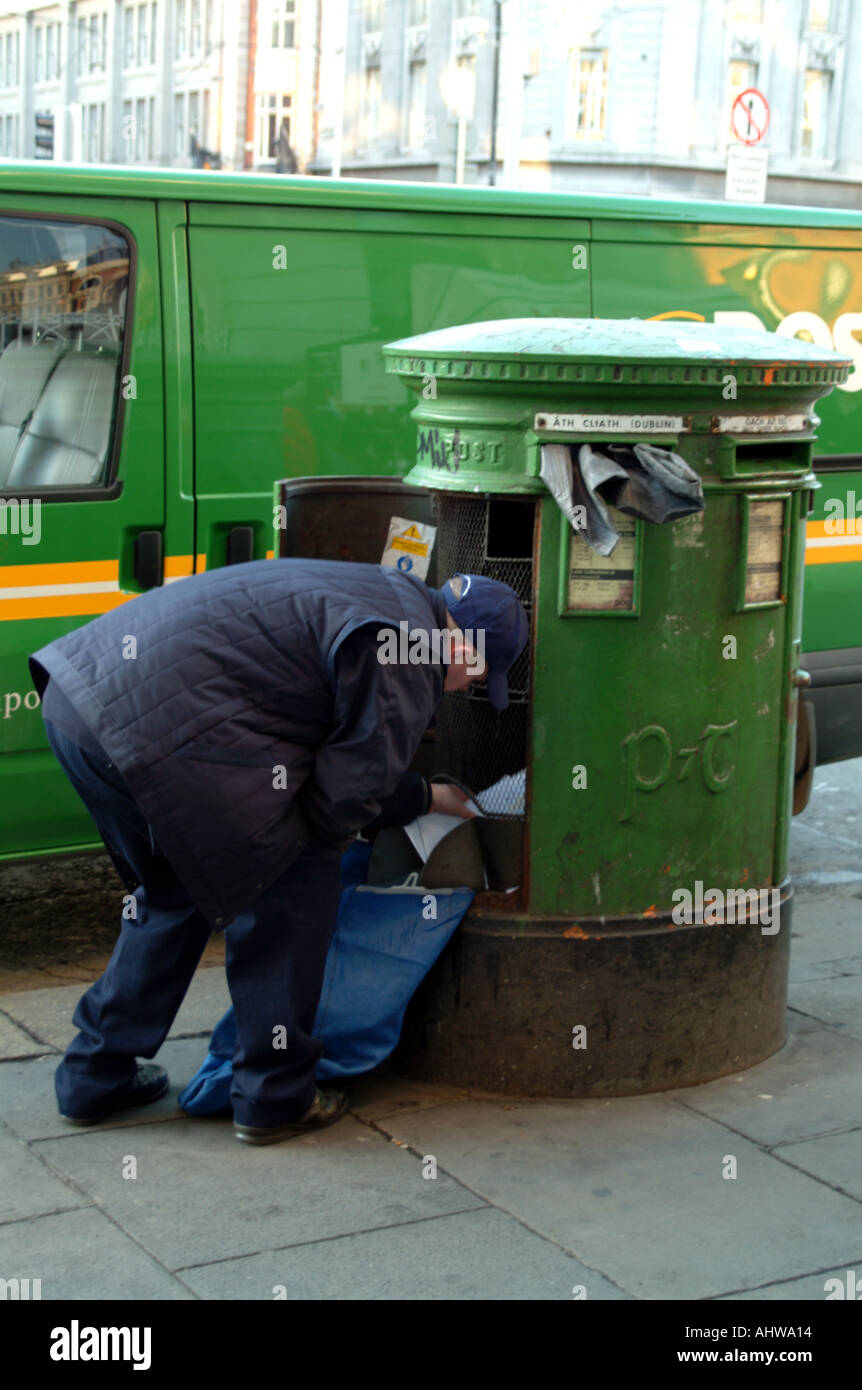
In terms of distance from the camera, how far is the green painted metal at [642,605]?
3.80 m

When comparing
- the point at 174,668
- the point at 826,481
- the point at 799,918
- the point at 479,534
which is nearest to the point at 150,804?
the point at 174,668

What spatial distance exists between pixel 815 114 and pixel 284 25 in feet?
73.9

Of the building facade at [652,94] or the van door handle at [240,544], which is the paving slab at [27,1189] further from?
the building facade at [652,94]

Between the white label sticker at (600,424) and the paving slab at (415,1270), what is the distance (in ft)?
5.70

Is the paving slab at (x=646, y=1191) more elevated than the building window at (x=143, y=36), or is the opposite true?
the building window at (x=143, y=36)

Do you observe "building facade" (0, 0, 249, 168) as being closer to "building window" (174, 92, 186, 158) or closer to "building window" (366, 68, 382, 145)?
"building window" (174, 92, 186, 158)

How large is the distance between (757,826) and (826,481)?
7.44ft

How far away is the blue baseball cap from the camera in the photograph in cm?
366

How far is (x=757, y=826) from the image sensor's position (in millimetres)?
4176

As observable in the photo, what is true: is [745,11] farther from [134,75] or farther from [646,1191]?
[646,1191]

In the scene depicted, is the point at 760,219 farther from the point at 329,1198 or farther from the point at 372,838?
the point at 329,1198

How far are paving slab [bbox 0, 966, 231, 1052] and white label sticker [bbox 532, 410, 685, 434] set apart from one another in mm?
1904

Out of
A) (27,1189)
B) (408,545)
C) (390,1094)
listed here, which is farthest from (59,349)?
(27,1189)

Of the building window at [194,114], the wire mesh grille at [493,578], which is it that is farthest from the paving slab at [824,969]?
the building window at [194,114]
